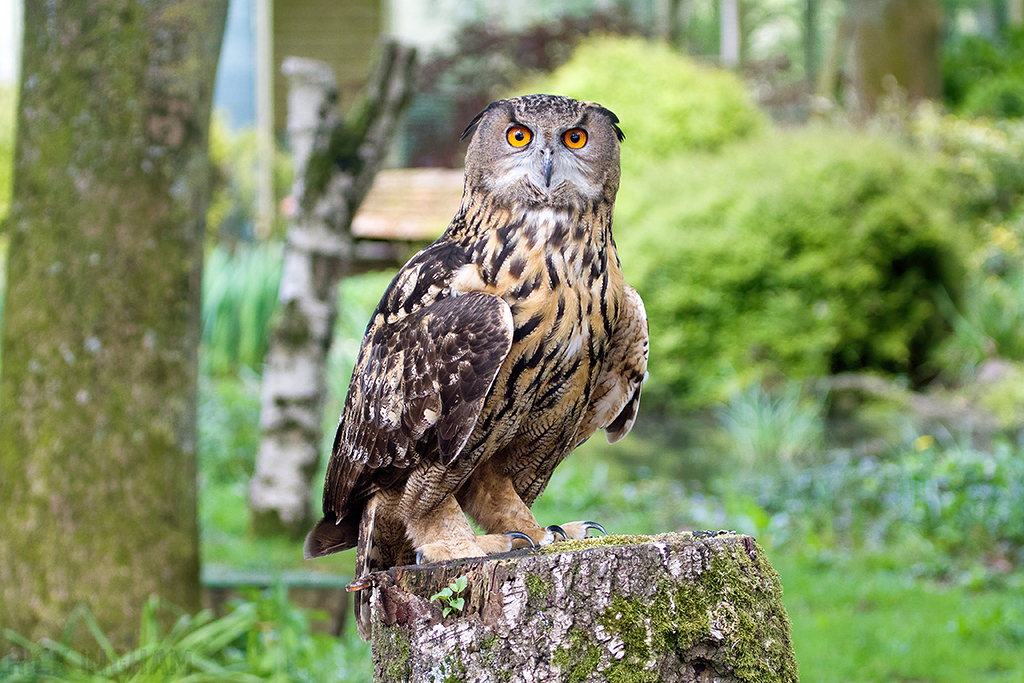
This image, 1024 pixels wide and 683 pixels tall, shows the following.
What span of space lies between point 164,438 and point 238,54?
1285cm

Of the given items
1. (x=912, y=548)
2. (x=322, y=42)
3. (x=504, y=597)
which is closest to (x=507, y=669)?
(x=504, y=597)

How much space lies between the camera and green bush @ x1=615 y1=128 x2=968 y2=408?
8039 mm

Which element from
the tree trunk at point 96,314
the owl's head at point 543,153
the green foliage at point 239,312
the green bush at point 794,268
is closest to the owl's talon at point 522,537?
the owl's head at point 543,153

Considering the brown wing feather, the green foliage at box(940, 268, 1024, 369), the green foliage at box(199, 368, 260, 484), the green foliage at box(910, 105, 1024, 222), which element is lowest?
the green foliage at box(199, 368, 260, 484)

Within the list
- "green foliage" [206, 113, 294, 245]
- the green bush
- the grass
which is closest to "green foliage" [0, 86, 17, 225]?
"green foliage" [206, 113, 294, 245]

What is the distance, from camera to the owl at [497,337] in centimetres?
191

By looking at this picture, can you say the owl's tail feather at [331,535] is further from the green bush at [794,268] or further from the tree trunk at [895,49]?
the tree trunk at [895,49]

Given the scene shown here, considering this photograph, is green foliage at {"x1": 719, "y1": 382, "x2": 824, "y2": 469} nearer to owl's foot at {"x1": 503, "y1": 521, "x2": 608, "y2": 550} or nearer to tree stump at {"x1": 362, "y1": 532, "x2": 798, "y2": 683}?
owl's foot at {"x1": 503, "y1": 521, "x2": 608, "y2": 550}

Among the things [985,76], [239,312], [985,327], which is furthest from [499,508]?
[985,76]

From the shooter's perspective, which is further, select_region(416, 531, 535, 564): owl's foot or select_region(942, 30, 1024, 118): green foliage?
select_region(942, 30, 1024, 118): green foliage

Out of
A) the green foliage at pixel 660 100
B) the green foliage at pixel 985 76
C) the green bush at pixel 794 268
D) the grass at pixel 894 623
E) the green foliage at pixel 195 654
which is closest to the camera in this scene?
the green foliage at pixel 195 654

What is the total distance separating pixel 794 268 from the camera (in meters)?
8.05

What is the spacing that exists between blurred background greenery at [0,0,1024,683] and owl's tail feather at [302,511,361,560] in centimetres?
122

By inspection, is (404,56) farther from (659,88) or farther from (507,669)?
(659,88)
